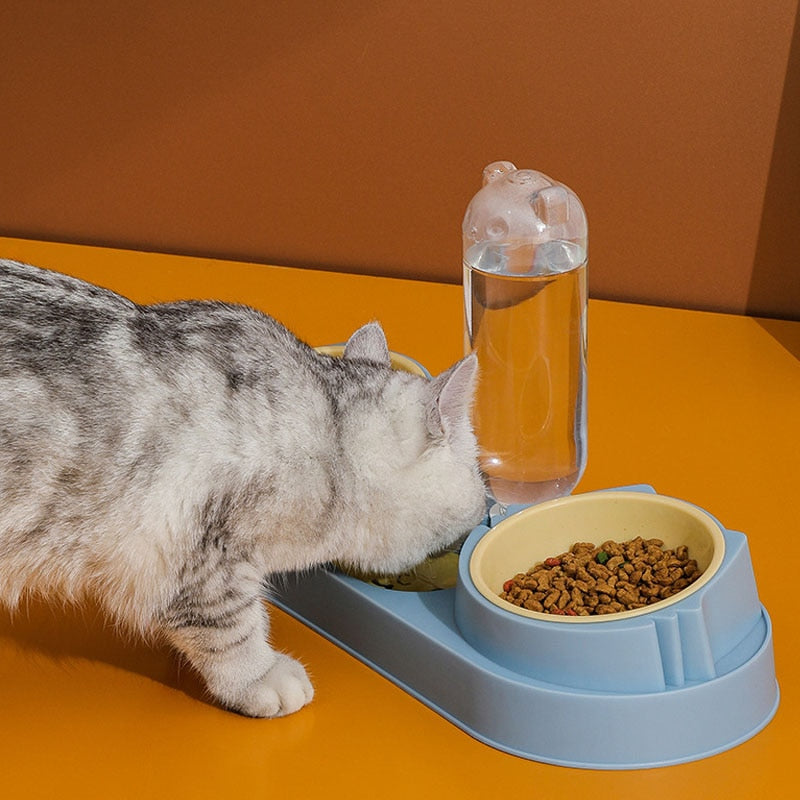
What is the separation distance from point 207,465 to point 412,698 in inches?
13.9

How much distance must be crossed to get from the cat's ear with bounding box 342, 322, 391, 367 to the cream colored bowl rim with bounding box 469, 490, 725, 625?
25 centimetres

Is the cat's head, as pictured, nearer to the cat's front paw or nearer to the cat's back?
the cat's front paw

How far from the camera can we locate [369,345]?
62.7 inches

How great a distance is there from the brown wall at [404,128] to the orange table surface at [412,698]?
0.14m

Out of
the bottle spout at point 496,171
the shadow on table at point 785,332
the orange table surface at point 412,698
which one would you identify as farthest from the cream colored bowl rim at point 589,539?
the shadow on table at point 785,332

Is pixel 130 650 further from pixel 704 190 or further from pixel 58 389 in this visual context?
pixel 704 190

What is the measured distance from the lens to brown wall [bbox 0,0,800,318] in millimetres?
2037

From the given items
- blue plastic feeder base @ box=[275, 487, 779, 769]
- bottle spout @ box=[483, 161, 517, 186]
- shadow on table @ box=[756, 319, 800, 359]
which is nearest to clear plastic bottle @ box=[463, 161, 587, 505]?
bottle spout @ box=[483, 161, 517, 186]

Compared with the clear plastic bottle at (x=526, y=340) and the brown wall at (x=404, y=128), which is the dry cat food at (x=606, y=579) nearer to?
the clear plastic bottle at (x=526, y=340)

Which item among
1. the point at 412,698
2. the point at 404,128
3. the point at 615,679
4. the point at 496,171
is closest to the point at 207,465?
the point at 412,698

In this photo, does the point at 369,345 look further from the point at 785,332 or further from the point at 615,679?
the point at 785,332

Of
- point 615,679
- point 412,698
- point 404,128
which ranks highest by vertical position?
point 404,128

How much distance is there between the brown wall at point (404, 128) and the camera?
2037mm

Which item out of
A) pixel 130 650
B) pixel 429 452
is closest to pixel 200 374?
pixel 429 452
